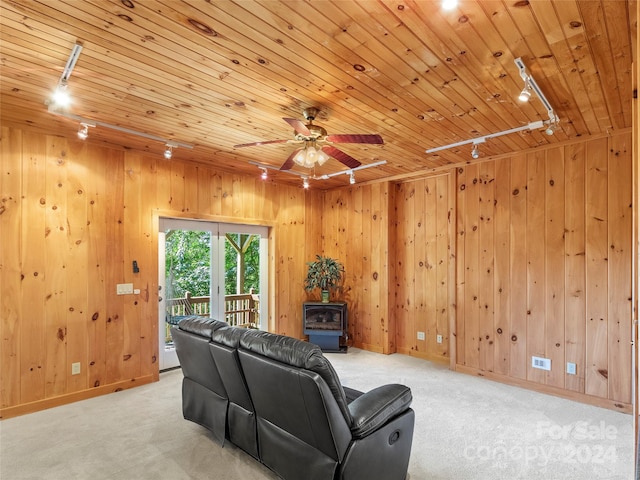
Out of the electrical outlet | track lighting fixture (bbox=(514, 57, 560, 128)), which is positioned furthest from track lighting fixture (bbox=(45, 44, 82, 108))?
the electrical outlet

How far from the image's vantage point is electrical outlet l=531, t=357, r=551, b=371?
13.0 ft

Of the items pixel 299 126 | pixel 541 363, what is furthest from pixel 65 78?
pixel 541 363

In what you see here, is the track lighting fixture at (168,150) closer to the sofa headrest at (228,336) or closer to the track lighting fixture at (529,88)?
the sofa headrest at (228,336)

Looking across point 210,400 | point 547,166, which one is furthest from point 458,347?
point 210,400

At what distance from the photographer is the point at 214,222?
5098 mm

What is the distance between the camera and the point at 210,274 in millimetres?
5094

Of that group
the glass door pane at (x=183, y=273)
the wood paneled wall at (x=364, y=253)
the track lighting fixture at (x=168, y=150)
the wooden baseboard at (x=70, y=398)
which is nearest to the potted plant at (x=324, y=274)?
the wood paneled wall at (x=364, y=253)

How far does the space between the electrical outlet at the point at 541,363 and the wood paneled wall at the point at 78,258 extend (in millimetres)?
4409

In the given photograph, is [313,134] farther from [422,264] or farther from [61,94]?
[422,264]

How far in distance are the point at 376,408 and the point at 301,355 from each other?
1.88ft

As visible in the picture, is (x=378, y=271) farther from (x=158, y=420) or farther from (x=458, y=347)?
(x=158, y=420)

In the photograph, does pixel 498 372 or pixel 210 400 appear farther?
pixel 498 372

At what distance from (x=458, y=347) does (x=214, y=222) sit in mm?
3786

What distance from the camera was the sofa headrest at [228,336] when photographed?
97.7 inches
